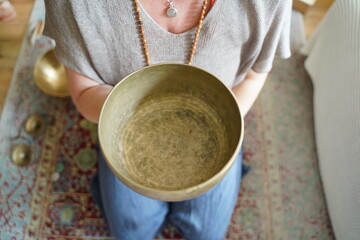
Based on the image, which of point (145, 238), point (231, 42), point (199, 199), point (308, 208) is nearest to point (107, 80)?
point (231, 42)

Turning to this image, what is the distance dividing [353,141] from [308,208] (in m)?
0.31

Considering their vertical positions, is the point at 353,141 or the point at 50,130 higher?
the point at 353,141

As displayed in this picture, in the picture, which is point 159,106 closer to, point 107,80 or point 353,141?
point 107,80

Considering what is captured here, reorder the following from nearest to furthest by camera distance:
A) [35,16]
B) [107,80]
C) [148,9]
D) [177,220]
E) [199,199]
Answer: [148,9] < [107,80] < [199,199] < [177,220] < [35,16]

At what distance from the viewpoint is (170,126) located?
0.63m

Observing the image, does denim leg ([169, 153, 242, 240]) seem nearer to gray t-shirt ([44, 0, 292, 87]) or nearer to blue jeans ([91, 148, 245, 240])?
blue jeans ([91, 148, 245, 240])

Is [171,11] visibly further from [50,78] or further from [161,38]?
[50,78]

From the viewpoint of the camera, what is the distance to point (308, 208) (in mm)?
1174

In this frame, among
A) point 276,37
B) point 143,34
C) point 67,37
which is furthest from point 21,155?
point 276,37

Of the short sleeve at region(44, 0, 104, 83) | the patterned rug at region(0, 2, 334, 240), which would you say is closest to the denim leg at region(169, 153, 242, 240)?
the patterned rug at region(0, 2, 334, 240)

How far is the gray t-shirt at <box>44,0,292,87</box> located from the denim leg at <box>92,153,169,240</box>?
A: 296 mm

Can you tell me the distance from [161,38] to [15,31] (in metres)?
1.10

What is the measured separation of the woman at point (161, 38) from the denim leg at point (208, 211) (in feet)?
0.80

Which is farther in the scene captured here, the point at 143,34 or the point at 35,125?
the point at 35,125
